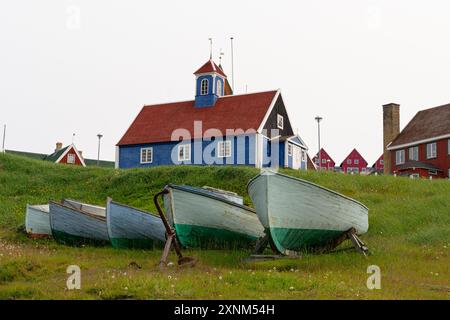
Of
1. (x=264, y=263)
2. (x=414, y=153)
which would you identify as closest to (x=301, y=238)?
(x=264, y=263)

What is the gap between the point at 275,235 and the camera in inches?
589

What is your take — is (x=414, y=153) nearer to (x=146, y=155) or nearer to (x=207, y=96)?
(x=207, y=96)

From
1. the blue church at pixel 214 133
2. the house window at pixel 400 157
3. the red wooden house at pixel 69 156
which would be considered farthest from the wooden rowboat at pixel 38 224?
the red wooden house at pixel 69 156

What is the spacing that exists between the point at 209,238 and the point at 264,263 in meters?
3.78

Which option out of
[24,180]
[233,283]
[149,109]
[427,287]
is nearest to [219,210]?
[233,283]

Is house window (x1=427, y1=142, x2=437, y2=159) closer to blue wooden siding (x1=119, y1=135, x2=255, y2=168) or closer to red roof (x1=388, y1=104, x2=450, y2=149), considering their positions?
red roof (x1=388, y1=104, x2=450, y2=149)

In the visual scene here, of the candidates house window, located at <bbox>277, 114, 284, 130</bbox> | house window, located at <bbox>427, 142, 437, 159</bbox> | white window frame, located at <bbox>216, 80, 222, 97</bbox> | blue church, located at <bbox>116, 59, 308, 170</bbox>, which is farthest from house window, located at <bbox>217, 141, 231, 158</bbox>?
house window, located at <bbox>427, 142, 437, 159</bbox>

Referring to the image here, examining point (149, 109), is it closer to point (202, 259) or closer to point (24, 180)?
point (24, 180)

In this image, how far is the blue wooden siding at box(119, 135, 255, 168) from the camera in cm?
3934

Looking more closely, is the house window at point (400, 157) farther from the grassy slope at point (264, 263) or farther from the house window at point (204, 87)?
the grassy slope at point (264, 263)

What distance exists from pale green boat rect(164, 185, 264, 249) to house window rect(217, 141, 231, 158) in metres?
21.8
